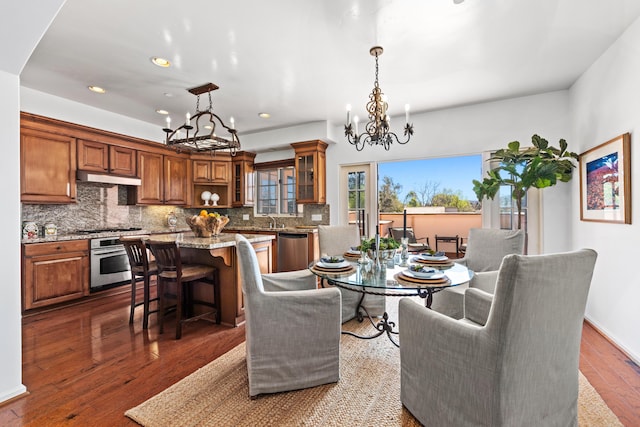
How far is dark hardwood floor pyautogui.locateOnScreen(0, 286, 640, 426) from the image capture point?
171 centimetres

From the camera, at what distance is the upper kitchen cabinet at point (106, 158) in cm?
398

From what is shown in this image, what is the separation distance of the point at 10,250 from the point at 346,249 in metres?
2.74

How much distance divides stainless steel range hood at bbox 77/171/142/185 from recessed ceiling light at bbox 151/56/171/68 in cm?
200

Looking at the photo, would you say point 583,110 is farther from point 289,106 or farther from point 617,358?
point 289,106

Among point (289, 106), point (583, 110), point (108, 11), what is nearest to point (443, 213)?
point (583, 110)

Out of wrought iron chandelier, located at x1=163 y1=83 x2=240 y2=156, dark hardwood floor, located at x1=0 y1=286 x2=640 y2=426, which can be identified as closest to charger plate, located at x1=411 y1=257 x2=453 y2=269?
dark hardwood floor, located at x1=0 y1=286 x2=640 y2=426

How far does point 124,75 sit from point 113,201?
2.26 metres

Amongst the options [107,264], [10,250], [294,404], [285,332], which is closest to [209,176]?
[107,264]

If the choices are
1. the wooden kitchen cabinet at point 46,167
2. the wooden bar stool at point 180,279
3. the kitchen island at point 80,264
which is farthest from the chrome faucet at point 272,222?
the wooden kitchen cabinet at point 46,167

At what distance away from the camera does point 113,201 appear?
4641mm

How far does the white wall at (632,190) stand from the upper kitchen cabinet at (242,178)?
499 centimetres

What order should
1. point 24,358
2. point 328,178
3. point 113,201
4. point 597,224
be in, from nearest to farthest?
1. point 24,358
2. point 597,224
3. point 113,201
4. point 328,178

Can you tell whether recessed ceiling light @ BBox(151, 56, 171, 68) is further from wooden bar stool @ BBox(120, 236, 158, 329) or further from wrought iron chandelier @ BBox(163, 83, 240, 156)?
wooden bar stool @ BBox(120, 236, 158, 329)

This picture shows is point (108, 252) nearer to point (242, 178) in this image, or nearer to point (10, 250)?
point (10, 250)
